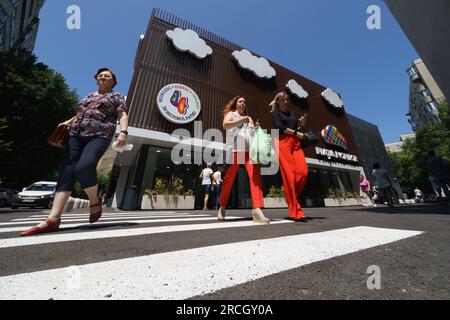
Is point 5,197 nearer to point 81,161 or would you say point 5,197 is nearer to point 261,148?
point 81,161

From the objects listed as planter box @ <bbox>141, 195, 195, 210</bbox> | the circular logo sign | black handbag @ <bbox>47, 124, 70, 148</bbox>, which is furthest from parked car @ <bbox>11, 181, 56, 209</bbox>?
black handbag @ <bbox>47, 124, 70, 148</bbox>

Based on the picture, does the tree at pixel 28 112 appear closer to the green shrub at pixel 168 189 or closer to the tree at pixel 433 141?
the green shrub at pixel 168 189

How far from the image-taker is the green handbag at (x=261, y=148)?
3.24 metres

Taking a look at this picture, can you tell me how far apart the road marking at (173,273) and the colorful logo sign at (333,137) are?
65.9 ft

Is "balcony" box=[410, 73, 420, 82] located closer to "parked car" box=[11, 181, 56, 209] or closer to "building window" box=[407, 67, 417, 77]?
"building window" box=[407, 67, 417, 77]

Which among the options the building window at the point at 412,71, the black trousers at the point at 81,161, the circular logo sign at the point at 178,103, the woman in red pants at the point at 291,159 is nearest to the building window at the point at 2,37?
the circular logo sign at the point at 178,103

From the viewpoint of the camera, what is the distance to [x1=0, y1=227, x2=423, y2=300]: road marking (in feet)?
2.58

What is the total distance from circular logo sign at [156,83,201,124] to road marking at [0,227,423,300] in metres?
10.4

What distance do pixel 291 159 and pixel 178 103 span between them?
9474 mm

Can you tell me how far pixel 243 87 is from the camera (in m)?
15.3

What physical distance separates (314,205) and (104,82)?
685 inches

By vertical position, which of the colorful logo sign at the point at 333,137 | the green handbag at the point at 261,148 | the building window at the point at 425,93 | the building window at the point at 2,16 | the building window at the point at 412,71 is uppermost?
the building window at the point at 412,71

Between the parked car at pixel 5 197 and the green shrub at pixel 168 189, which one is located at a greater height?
the green shrub at pixel 168 189

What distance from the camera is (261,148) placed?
3275mm
